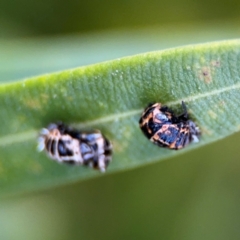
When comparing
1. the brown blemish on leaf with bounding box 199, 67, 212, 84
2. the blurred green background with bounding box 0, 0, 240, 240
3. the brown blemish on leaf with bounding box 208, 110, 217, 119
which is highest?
the brown blemish on leaf with bounding box 199, 67, 212, 84

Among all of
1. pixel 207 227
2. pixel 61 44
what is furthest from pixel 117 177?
pixel 61 44

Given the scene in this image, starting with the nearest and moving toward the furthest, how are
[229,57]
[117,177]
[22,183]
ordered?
1. [229,57]
2. [22,183]
3. [117,177]

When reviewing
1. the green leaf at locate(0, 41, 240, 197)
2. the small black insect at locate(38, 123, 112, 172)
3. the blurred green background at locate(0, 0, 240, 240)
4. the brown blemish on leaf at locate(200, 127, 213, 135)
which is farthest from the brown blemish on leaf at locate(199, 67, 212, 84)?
the blurred green background at locate(0, 0, 240, 240)

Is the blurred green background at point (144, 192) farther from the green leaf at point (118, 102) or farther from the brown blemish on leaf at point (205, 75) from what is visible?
the brown blemish on leaf at point (205, 75)

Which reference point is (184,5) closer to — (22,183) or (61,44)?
(61,44)

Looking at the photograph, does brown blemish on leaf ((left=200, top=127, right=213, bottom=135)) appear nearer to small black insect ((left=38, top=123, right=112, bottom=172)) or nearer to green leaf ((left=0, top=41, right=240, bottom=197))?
green leaf ((left=0, top=41, right=240, bottom=197))

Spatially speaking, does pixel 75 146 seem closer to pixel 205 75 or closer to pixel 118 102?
pixel 118 102

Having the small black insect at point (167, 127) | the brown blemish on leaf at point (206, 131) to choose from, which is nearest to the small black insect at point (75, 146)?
the small black insect at point (167, 127)

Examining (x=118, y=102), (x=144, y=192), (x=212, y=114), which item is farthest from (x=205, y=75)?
(x=144, y=192)
